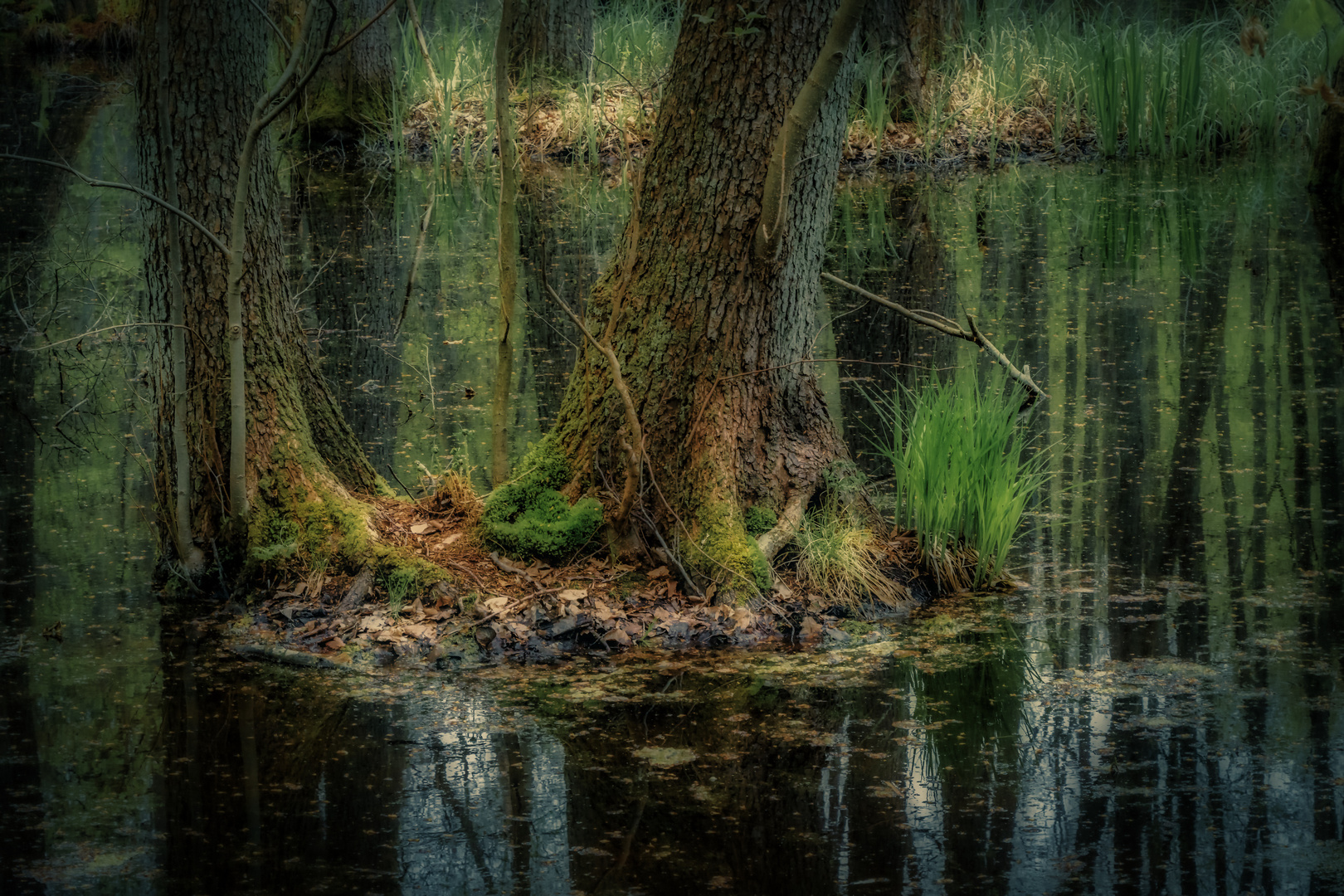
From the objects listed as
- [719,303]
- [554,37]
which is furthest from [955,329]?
[554,37]

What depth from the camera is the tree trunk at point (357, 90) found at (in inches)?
580

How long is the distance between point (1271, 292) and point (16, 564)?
24.0 feet

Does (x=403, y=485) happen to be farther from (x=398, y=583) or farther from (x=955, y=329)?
(x=955, y=329)

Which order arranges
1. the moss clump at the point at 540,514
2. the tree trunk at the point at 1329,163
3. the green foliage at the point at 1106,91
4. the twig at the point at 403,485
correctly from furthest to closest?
the green foliage at the point at 1106,91, the tree trunk at the point at 1329,163, the twig at the point at 403,485, the moss clump at the point at 540,514

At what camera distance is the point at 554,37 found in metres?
15.2

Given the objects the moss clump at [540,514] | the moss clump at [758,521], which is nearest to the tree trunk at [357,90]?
the moss clump at [540,514]

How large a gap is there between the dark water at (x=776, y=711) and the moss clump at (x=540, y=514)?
0.71m

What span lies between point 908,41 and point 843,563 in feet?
37.6

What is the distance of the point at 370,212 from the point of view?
461 inches

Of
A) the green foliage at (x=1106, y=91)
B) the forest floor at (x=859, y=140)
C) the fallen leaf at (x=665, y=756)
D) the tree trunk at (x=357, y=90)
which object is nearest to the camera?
the fallen leaf at (x=665, y=756)

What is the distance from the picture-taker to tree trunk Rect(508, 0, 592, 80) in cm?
1515

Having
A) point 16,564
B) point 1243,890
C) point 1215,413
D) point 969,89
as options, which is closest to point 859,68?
point 969,89

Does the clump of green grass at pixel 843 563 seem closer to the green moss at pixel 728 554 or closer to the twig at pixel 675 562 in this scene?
the green moss at pixel 728 554

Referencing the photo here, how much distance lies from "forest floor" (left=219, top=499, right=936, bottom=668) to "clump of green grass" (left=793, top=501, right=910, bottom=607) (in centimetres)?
Result: 4
